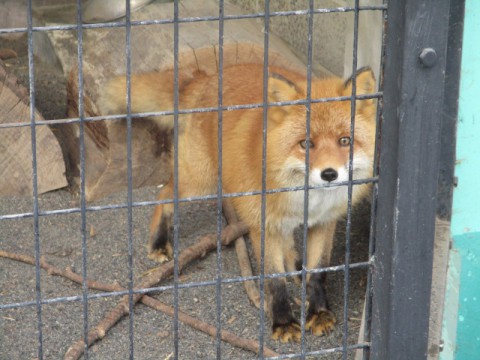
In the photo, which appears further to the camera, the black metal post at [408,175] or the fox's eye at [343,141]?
the fox's eye at [343,141]

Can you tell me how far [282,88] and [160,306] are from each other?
123 cm

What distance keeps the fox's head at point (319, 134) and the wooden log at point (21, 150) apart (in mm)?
1697

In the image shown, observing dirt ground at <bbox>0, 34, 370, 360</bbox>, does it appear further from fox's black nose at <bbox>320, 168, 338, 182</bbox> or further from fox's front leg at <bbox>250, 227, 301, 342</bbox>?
fox's black nose at <bbox>320, 168, 338, 182</bbox>

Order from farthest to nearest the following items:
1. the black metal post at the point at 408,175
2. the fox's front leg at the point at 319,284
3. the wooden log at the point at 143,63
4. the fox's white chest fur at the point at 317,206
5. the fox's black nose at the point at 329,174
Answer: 1. the wooden log at the point at 143,63
2. the fox's front leg at the point at 319,284
3. the fox's white chest fur at the point at 317,206
4. the fox's black nose at the point at 329,174
5. the black metal post at the point at 408,175

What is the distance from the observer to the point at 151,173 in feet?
17.3

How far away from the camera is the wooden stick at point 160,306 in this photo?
382cm

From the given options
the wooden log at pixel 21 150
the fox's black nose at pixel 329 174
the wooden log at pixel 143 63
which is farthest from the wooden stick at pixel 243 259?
the wooden log at pixel 21 150

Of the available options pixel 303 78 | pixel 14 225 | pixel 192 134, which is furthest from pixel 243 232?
pixel 14 225

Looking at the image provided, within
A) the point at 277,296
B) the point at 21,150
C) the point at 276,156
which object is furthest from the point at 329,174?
the point at 21,150

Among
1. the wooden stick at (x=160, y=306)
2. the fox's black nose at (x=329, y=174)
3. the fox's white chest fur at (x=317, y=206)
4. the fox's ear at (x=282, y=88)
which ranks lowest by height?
the wooden stick at (x=160, y=306)

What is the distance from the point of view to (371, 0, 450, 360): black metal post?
2594 mm

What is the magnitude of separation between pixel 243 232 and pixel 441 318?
186 cm

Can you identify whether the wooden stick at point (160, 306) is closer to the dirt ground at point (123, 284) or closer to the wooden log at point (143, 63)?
the dirt ground at point (123, 284)

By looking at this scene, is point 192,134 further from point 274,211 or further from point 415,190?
point 415,190
